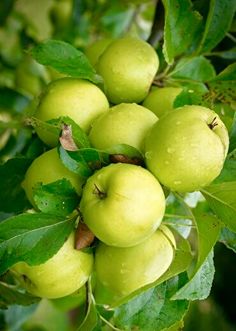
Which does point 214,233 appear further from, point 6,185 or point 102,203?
point 6,185

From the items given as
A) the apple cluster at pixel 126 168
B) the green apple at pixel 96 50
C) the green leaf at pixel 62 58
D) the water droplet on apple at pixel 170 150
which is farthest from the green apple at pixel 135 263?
the green apple at pixel 96 50

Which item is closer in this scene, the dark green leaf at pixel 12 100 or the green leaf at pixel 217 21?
the green leaf at pixel 217 21

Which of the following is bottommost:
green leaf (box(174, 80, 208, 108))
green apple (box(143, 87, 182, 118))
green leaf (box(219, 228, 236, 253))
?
green leaf (box(219, 228, 236, 253))

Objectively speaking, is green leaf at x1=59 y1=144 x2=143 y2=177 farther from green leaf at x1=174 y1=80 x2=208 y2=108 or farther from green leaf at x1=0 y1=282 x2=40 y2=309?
green leaf at x1=0 y1=282 x2=40 y2=309

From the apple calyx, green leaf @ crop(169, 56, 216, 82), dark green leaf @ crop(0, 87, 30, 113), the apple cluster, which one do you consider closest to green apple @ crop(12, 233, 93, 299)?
the apple cluster

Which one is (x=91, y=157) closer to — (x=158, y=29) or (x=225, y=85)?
(x=225, y=85)

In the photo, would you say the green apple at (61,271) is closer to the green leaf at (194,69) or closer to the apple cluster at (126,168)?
the apple cluster at (126,168)

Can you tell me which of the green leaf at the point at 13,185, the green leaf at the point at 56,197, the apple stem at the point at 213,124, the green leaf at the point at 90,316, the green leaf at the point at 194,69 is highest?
the apple stem at the point at 213,124
